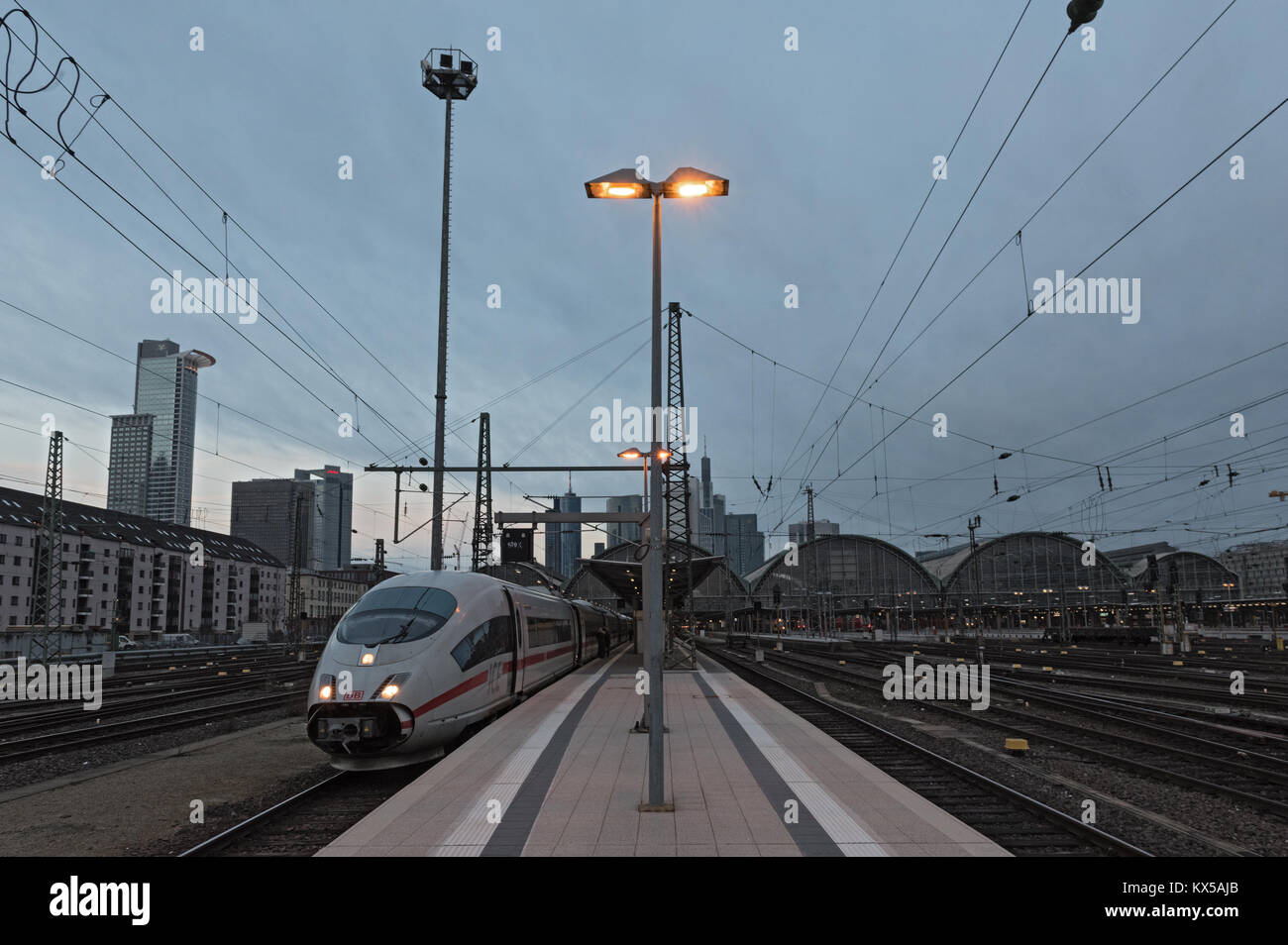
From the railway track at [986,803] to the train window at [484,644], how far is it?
7.22m

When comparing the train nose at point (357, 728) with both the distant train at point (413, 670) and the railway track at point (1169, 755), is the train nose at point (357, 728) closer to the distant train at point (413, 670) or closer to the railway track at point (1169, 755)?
the distant train at point (413, 670)

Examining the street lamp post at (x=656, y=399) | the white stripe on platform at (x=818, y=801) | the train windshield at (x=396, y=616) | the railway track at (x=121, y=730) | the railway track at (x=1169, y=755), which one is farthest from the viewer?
the railway track at (x=121, y=730)

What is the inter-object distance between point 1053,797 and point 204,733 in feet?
58.1

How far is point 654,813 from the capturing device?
8.82 metres

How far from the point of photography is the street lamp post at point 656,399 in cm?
892

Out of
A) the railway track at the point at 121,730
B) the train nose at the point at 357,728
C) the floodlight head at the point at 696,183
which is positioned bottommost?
the railway track at the point at 121,730

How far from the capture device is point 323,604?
13338 cm

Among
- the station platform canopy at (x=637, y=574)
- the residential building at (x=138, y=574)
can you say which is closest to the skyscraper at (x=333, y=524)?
the residential building at (x=138, y=574)

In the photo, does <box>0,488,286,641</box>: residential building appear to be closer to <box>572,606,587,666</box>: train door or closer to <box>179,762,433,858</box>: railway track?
<box>572,606,587,666</box>: train door

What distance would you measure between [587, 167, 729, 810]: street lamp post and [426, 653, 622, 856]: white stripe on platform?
1808 mm

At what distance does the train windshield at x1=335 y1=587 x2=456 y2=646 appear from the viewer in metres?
12.9

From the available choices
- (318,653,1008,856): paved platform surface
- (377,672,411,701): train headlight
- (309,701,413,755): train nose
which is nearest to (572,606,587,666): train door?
(318,653,1008,856): paved platform surface

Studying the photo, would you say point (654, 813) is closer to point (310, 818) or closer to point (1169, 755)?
point (310, 818)
